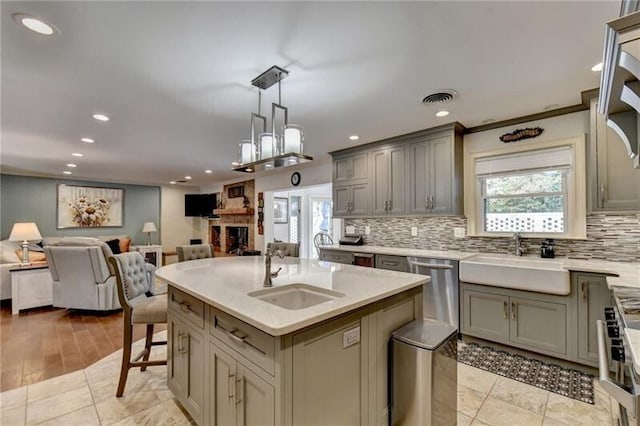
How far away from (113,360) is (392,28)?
3.59 m

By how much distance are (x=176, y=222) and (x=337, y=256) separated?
20.4 feet

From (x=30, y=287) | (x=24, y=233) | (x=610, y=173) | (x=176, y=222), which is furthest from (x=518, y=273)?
(x=176, y=222)

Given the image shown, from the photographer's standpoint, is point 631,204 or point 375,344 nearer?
point 375,344

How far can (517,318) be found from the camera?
2.69 meters

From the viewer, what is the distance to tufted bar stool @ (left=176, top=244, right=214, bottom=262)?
317 cm

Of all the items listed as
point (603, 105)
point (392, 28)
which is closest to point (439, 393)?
point (603, 105)

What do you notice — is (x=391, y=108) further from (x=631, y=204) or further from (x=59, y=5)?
(x=59, y=5)

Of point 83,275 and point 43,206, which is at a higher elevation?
point 43,206

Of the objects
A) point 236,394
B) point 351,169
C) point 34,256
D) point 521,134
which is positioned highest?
point 521,134

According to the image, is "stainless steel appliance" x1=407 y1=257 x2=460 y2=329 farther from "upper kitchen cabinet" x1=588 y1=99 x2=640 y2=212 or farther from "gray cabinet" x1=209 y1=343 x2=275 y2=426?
"gray cabinet" x1=209 y1=343 x2=275 y2=426

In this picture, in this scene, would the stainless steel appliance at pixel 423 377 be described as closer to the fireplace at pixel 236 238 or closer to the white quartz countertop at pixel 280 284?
the white quartz countertop at pixel 280 284

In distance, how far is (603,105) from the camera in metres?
1.49

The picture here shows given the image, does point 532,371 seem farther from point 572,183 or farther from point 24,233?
point 24,233

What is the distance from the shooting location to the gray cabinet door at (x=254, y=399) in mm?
1199
